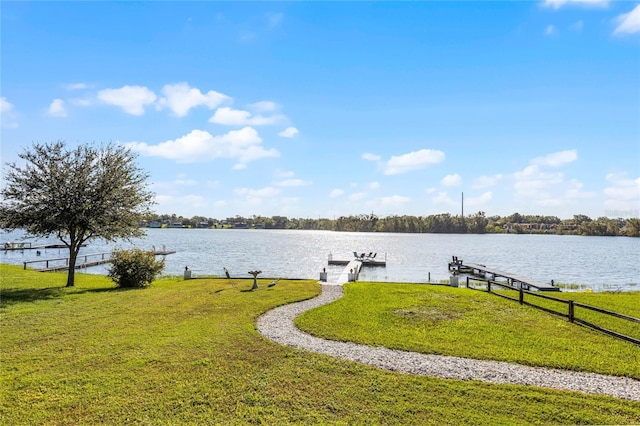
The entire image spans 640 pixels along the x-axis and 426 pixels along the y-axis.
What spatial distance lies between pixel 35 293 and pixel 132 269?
174 inches

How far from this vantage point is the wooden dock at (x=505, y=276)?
25.8 meters

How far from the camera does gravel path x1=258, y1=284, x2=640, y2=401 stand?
7.47 metres

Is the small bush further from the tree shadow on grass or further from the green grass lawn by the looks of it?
the green grass lawn

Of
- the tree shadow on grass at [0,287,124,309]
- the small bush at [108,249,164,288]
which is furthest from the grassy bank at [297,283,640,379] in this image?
the tree shadow on grass at [0,287,124,309]

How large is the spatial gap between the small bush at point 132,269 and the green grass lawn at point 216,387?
847 cm

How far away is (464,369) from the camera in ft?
26.9

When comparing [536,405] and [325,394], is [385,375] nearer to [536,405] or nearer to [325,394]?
[325,394]

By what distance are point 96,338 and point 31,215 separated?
485 inches

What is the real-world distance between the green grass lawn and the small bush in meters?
8.47

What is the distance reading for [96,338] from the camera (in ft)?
32.4

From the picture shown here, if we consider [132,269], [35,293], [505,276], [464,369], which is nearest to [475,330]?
[464,369]

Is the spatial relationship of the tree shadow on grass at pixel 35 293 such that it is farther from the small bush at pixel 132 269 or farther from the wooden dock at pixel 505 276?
the wooden dock at pixel 505 276

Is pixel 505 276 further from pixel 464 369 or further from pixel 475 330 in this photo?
pixel 464 369

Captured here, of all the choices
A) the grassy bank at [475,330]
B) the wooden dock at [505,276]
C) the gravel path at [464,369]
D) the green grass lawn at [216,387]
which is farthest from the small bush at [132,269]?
the wooden dock at [505,276]
